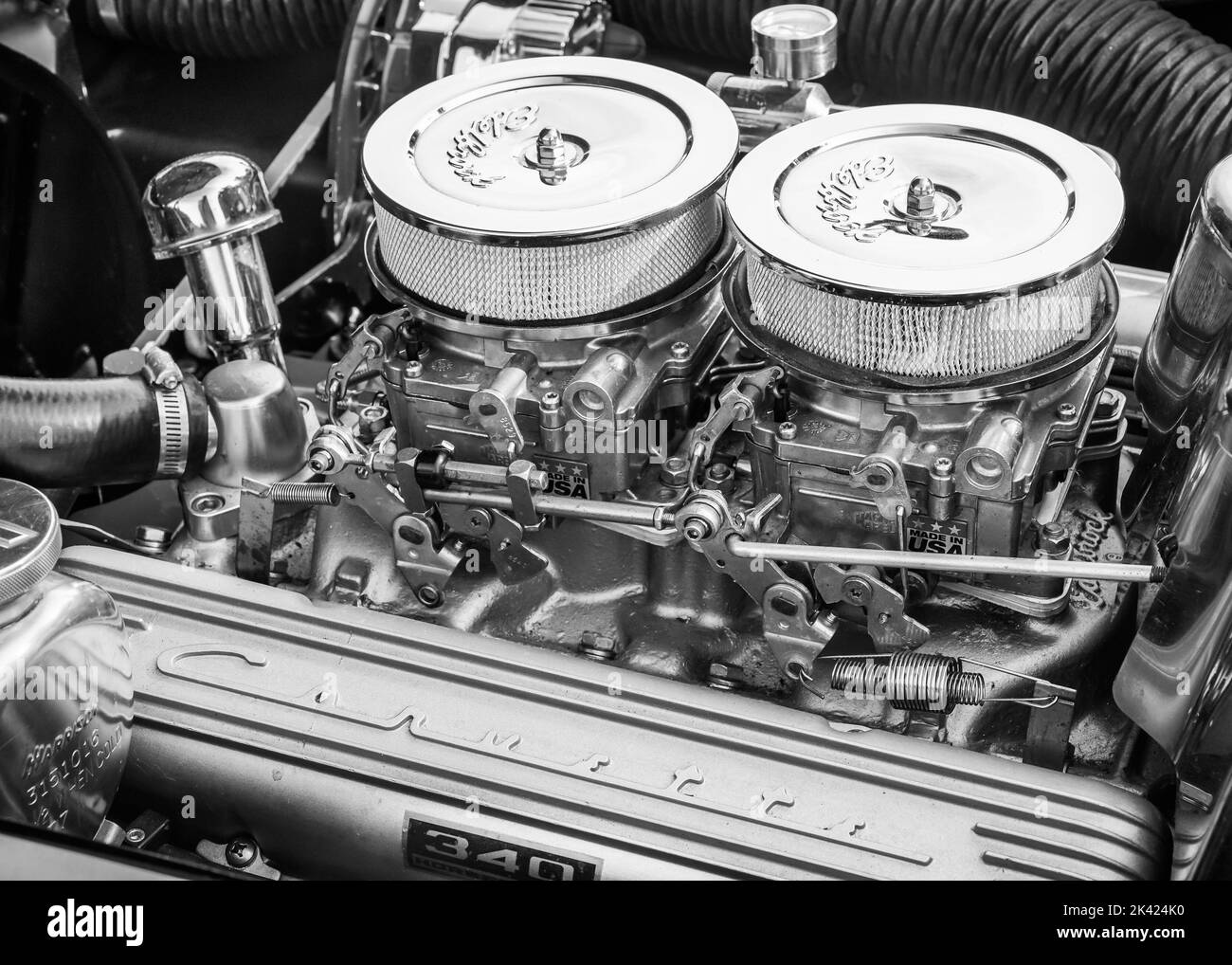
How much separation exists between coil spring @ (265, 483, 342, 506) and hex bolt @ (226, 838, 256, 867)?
1.48 ft

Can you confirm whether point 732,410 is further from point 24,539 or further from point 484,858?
point 24,539

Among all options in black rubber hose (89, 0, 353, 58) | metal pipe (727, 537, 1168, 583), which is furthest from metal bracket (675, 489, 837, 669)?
black rubber hose (89, 0, 353, 58)

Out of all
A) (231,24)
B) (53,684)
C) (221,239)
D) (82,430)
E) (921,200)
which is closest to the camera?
(53,684)

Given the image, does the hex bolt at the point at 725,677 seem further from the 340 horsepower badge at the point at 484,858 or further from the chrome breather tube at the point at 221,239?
the chrome breather tube at the point at 221,239

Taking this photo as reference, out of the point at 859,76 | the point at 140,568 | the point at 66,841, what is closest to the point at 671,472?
the point at 140,568

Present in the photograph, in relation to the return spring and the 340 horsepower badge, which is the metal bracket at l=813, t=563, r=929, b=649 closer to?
the return spring

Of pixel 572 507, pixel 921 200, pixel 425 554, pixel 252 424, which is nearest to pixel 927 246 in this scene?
pixel 921 200

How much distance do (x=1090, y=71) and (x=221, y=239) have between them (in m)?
1.36

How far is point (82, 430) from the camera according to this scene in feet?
6.32

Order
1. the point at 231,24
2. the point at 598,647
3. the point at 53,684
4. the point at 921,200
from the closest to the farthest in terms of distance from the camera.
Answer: the point at 53,684, the point at 921,200, the point at 598,647, the point at 231,24

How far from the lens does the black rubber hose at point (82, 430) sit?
191cm

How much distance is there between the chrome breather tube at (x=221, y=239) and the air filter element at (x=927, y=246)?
2.49ft

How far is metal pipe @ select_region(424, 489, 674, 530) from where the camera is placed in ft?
5.50
